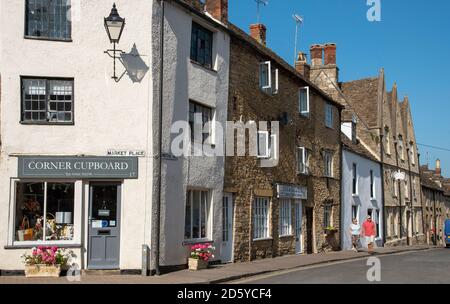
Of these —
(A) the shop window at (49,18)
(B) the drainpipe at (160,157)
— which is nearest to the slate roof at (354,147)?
(B) the drainpipe at (160,157)

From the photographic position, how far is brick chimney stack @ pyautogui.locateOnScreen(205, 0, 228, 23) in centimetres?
1894

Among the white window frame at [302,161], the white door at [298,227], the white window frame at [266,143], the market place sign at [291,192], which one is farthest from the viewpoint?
the white window frame at [302,161]

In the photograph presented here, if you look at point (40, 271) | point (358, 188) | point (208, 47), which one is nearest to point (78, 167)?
point (40, 271)

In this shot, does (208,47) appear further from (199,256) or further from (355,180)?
(355,180)

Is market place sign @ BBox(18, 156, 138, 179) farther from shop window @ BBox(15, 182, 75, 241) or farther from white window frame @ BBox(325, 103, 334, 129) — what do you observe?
white window frame @ BBox(325, 103, 334, 129)

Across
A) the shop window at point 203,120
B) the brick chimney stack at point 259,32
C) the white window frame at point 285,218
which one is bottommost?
the white window frame at point 285,218

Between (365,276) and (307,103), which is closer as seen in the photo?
(365,276)

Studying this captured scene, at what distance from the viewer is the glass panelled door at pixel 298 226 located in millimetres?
24156

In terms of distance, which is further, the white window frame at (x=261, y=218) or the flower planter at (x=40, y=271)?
the white window frame at (x=261, y=218)

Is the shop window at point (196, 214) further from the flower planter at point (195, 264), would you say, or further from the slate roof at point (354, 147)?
the slate roof at point (354, 147)

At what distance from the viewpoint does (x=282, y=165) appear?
74.0 ft

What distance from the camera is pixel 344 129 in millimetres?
35031

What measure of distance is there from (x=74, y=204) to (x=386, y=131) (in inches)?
1177
